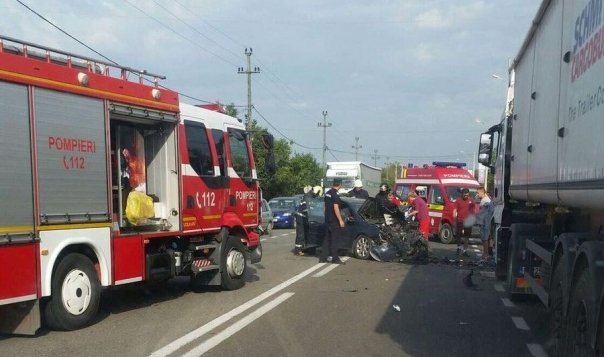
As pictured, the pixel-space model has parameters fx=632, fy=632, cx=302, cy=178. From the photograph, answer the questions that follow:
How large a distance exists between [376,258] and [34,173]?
9833 millimetres

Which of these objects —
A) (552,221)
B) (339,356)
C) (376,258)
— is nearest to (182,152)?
(339,356)

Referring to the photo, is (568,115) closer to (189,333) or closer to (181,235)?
(189,333)

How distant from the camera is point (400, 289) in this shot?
10.8m

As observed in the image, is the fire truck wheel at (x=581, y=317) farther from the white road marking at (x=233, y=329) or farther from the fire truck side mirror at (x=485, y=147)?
the fire truck side mirror at (x=485, y=147)

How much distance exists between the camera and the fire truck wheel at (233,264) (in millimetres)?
10414

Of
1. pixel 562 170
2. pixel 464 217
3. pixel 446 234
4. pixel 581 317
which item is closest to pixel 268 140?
pixel 562 170

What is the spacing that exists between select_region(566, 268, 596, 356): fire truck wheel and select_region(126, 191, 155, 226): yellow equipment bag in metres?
5.63

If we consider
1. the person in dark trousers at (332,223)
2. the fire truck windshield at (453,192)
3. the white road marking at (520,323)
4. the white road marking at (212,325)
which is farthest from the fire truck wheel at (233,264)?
the fire truck windshield at (453,192)

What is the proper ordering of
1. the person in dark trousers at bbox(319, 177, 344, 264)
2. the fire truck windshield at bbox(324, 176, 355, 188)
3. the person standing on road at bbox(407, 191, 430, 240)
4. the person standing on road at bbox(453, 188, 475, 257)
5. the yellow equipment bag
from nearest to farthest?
the yellow equipment bag < the person in dark trousers at bbox(319, 177, 344, 264) < the person standing on road at bbox(407, 191, 430, 240) < the person standing on road at bbox(453, 188, 475, 257) < the fire truck windshield at bbox(324, 176, 355, 188)

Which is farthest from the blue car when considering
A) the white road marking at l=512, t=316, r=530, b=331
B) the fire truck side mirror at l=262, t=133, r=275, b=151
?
the white road marking at l=512, t=316, r=530, b=331

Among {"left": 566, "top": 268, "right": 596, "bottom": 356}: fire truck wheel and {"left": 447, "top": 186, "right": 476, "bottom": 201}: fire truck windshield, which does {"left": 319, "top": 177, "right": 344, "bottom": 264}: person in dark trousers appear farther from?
{"left": 566, "top": 268, "right": 596, "bottom": 356}: fire truck wheel

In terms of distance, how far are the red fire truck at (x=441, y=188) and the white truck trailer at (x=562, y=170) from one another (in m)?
12.0

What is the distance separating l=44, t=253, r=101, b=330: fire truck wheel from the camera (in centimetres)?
706

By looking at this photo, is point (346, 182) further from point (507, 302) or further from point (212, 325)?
point (212, 325)
